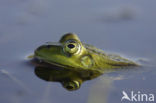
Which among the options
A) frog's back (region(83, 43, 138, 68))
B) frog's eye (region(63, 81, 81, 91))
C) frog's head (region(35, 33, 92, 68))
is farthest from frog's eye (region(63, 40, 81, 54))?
frog's eye (region(63, 81, 81, 91))

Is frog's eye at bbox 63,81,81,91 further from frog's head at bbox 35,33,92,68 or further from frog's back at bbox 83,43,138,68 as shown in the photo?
frog's back at bbox 83,43,138,68

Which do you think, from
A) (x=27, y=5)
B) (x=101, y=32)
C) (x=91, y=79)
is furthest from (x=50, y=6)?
Answer: (x=91, y=79)

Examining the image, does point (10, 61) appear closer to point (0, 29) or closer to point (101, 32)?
point (0, 29)

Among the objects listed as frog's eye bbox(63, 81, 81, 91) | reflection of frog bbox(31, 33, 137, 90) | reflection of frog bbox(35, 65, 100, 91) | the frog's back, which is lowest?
frog's eye bbox(63, 81, 81, 91)

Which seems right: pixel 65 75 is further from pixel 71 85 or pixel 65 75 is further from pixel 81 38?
pixel 81 38

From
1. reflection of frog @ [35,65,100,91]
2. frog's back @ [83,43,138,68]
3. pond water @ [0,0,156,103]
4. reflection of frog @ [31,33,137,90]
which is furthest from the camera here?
frog's back @ [83,43,138,68]

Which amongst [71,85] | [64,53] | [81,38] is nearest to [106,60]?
[64,53]

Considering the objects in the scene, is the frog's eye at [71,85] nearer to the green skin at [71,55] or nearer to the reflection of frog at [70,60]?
the reflection of frog at [70,60]

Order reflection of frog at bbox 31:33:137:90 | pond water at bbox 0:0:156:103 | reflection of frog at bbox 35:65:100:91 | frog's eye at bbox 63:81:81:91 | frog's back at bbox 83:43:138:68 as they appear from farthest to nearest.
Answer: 1. frog's back at bbox 83:43:138:68
2. reflection of frog at bbox 31:33:137:90
3. reflection of frog at bbox 35:65:100:91
4. frog's eye at bbox 63:81:81:91
5. pond water at bbox 0:0:156:103
